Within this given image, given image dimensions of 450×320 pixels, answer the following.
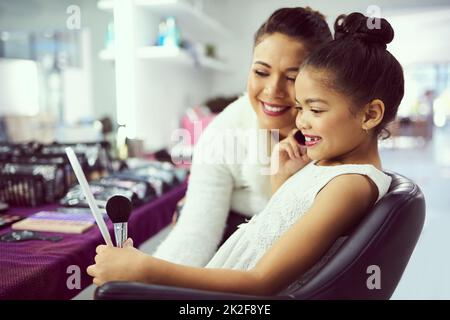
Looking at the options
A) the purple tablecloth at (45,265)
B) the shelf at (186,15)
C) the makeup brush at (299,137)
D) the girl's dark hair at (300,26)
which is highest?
the shelf at (186,15)

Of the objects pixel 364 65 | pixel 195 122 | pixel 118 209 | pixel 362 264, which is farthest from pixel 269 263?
pixel 195 122

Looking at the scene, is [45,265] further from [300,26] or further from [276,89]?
[300,26]

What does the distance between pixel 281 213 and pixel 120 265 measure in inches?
12.4

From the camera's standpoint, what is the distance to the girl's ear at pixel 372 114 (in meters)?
0.81

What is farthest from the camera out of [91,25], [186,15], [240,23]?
[240,23]

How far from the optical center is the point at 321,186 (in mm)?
784

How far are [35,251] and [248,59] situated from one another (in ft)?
12.7

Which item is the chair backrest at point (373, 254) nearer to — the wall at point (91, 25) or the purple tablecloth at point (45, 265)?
the purple tablecloth at point (45, 265)

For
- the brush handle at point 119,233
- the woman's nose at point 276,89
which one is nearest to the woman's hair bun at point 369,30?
the woman's nose at point 276,89

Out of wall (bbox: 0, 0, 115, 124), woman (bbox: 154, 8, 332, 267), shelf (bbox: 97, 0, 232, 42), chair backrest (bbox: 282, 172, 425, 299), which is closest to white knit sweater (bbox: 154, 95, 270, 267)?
woman (bbox: 154, 8, 332, 267)

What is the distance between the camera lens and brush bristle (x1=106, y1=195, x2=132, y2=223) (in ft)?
2.32

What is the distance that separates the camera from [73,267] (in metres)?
0.98

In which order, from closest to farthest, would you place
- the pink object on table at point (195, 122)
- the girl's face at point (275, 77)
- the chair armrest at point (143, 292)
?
the chair armrest at point (143, 292) → the girl's face at point (275, 77) → the pink object on table at point (195, 122)

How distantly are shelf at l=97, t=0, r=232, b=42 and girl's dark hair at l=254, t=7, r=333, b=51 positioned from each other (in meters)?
1.85
